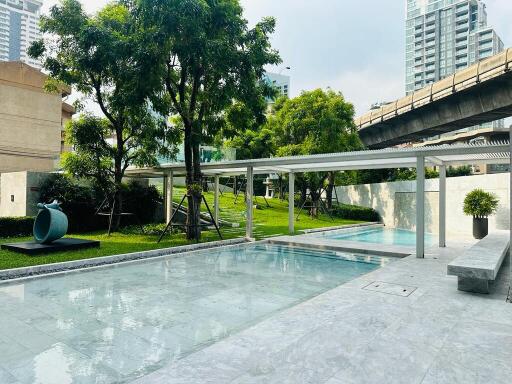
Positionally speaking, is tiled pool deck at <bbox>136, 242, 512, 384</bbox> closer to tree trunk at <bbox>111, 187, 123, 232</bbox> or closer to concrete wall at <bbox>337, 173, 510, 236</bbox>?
concrete wall at <bbox>337, 173, 510, 236</bbox>

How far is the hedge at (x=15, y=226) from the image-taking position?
12438 millimetres

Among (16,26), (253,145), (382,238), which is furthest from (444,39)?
(16,26)

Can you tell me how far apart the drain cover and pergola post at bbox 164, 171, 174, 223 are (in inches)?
469

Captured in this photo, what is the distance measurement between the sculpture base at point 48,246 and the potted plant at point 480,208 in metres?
13.0

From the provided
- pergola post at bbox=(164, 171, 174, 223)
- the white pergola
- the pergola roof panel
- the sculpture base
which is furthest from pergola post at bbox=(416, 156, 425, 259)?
pergola post at bbox=(164, 171, 174, 223)

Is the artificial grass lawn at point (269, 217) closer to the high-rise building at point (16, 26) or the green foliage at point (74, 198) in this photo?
the green foliage at point (74, 198)

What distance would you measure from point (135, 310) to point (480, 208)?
42.3ft

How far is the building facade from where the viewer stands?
74.5 feet

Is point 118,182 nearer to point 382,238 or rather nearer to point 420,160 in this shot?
point 420,160

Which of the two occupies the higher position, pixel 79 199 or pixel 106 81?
pixel 106 81

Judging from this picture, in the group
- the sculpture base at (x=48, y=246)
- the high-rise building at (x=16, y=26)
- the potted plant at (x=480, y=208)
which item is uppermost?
the high-rise building at (x=16, y=26)

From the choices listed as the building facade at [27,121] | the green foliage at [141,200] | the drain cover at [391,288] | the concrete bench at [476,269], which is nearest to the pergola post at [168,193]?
the green foliage at [141,200]

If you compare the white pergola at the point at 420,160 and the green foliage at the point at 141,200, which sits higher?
the white pergola at the point at 420,160

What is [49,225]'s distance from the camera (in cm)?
1008
